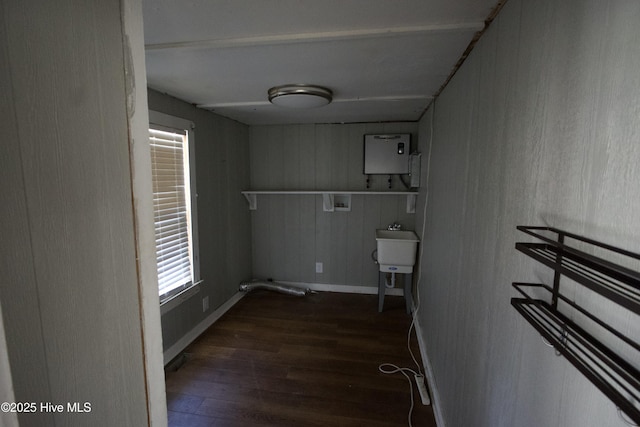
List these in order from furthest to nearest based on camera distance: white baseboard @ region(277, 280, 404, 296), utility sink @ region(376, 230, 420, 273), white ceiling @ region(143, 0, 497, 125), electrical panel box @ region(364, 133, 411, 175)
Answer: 1. white baseboard @ region(277, 280, 404, 296)
2. electrical panel box @ region(364, 133, 411, 175)
3. utility sink @ region(376, 230, 420, 273)
4. white ceiling @ region(143, 0, 497, 125)

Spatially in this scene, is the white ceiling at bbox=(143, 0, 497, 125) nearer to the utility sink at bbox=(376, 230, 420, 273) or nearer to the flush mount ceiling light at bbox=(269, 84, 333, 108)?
the flush mount ceiling light at bbox=(269, 84, 333, 108)

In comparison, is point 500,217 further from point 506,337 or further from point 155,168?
point 155,168

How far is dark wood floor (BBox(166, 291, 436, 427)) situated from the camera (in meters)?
1.81

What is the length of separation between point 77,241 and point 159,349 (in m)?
0.42

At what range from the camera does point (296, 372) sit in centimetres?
219

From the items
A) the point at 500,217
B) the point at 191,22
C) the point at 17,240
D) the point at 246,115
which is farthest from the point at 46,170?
the point at 246,115

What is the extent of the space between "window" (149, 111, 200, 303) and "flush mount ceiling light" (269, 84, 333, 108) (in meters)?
0.89

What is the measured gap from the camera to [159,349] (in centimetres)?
82

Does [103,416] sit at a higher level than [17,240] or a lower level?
lower

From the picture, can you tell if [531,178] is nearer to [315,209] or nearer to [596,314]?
[596,314]

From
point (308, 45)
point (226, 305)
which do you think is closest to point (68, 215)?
point (308, 45)

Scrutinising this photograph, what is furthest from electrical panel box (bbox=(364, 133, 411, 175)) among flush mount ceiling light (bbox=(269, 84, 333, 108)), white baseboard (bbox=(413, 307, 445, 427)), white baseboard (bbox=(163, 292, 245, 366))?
white baseboard (bbox=(163, 292, 245, 366))

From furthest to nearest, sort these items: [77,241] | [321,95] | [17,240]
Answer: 1. [321,95]
2. [77,241]
3. [17,240]

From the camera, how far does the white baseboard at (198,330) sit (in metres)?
2.33
